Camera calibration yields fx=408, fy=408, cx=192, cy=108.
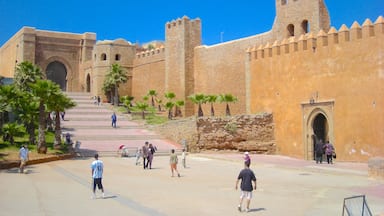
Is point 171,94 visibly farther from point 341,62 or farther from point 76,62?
point 76,62

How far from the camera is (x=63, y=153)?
65.5 ft

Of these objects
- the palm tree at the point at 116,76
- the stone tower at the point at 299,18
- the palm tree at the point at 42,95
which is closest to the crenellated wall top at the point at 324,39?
the stone tower at the point at 299,18

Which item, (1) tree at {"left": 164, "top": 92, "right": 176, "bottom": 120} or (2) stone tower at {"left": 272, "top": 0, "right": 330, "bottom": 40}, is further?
(1) tree at {"left": 164, "top": 92, "right": 176, "bottom": 120}

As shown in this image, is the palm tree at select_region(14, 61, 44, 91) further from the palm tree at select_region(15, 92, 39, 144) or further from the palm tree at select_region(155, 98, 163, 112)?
the palm tree at select_region(155, 98, 163, 112)

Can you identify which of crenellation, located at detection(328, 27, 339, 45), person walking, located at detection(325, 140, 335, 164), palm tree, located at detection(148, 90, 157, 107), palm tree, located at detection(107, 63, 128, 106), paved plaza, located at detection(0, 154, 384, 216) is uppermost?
palm tree, located at detection(107, 63, 128, 106)

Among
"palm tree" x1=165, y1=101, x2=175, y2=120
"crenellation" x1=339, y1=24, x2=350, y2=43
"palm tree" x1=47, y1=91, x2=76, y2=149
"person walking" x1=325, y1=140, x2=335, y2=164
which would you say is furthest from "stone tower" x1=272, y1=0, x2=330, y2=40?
"palm tree" x1=47, y1=91, x2=76, y2=149

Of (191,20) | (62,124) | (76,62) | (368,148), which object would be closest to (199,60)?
(191,20)

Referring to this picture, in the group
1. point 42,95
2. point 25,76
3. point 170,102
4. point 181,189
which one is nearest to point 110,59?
point 170,102

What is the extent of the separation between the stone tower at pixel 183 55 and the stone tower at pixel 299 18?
30.4 ft

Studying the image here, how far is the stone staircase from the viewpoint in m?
22.2

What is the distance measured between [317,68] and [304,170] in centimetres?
650

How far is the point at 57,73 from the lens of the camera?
48.0 m

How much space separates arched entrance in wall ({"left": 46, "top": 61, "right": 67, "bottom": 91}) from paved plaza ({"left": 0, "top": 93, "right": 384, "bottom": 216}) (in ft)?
99.6

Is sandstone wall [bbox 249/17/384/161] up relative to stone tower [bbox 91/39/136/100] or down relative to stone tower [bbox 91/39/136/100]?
down
